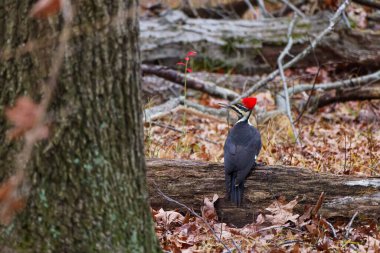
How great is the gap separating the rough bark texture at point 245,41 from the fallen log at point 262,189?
4900mm

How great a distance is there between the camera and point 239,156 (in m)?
5.13

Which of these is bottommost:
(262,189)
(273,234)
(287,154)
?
(287,154)

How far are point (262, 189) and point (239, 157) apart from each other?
1.11 ft

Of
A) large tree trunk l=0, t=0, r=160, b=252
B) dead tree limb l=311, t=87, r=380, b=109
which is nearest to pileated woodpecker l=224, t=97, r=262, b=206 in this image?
large tree trunk l=0, t=0, r=160, b=252

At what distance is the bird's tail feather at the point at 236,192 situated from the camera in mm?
4832

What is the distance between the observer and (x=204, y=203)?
4.88 metres

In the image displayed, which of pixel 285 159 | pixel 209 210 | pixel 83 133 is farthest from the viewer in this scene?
pixel 285 159

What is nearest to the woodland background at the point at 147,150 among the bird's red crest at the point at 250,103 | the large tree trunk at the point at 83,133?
the large tree trunk at the point at 83,133

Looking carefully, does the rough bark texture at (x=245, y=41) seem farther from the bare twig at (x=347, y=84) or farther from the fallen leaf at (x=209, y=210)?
the fallen leaf at (x=209, y=210)

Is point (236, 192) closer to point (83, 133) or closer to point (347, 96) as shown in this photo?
point (83, 133)

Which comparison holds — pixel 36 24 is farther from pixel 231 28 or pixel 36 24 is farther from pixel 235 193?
pixel 231 28

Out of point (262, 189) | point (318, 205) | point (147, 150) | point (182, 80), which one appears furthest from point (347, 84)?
point (318, 205)

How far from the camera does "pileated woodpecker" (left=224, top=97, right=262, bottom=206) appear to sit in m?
4.85

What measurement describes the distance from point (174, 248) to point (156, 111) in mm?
3718
